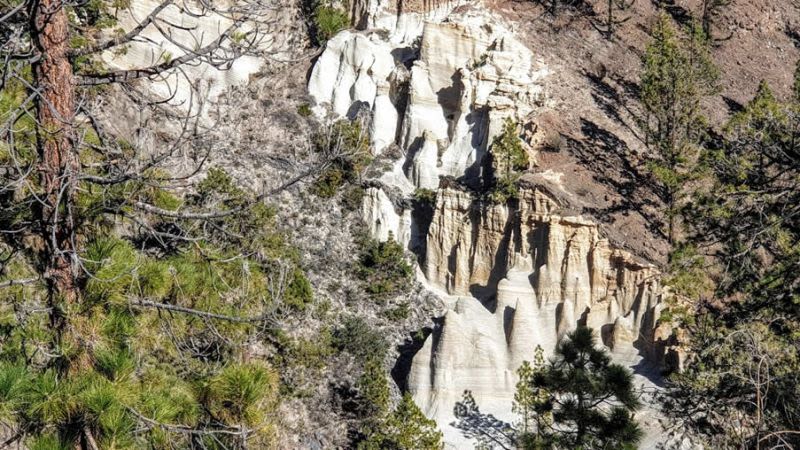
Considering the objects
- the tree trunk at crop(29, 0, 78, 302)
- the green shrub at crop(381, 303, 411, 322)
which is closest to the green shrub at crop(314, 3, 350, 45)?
the green shrub at crop(381, 303, 411, 322)

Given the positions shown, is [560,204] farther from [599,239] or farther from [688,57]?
[688,57]

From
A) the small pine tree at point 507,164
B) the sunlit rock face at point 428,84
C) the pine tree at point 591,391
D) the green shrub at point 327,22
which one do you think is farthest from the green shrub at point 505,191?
the pine tree at point 591,391

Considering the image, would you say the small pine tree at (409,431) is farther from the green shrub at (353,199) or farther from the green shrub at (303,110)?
the green shrub at (303,110)

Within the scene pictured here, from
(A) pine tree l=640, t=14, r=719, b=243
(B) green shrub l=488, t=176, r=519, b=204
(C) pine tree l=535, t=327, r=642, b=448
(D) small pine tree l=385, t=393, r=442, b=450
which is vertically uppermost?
(A) pine tree l=640, t=14, r=719, b=243

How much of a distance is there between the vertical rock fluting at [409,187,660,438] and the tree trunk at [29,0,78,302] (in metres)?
17.4

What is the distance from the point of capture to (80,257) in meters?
4.59

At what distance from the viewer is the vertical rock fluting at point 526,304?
70.1 feet

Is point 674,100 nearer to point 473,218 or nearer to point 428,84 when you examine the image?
point 473,218

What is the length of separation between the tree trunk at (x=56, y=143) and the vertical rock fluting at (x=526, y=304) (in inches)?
687

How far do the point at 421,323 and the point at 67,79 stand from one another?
1942cm

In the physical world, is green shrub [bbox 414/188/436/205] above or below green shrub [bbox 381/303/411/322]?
above

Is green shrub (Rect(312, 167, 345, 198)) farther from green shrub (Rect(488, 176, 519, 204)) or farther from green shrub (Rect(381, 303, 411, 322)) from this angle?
green shrub (Rect(488, 176, 519, 204))

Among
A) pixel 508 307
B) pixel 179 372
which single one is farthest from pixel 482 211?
pixel 179 372

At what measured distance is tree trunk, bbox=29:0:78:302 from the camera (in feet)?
14.5
